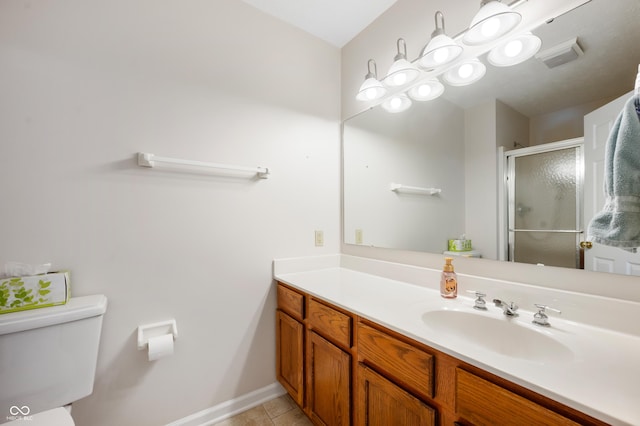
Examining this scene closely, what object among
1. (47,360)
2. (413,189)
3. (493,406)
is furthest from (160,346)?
(413,189)

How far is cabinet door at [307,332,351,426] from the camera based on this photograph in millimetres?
1129

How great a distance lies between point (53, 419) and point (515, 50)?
222 cm

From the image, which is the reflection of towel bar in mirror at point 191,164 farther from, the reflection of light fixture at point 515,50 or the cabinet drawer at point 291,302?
the reflection of light fixture at point 515,50

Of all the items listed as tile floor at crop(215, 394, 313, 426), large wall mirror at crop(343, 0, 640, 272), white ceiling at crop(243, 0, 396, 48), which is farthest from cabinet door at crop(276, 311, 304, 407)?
white ceiling at crop(243, 0, 396, 48)

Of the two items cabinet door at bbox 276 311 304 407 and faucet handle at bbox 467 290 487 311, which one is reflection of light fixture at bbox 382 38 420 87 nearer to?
faucet handle at bbox 467 290 487 311

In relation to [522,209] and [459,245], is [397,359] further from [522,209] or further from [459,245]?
[522,209]

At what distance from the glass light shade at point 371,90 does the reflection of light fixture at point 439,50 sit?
0.32 metres

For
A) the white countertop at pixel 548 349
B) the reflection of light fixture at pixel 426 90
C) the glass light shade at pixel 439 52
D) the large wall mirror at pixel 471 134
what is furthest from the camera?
the reflection of light fixture at pixel 426 90

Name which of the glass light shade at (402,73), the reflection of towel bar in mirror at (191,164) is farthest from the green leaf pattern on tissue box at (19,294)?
the glass light shade at (402,73)

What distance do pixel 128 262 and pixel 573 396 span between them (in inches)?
64.5

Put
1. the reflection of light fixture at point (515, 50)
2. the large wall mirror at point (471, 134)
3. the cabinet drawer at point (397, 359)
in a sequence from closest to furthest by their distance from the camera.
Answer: the cabinet drawer at point (397, 359)
the large wall mirror at point (471, 134)
the reflection of light fixture at point (515, 50)

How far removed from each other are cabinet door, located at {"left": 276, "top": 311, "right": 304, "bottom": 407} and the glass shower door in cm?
114

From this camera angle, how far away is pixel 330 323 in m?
1.21

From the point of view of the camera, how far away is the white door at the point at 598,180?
2.86 ft
